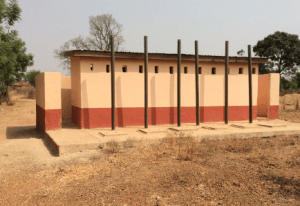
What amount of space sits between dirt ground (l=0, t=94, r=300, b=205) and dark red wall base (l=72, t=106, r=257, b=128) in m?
2.43

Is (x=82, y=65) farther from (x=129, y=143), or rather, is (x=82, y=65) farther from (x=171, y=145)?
(x=171, y=145)

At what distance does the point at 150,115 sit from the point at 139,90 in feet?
4.02

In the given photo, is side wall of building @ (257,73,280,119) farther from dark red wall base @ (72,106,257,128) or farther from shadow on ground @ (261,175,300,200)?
shadow on ground @ (261,175,300,200)

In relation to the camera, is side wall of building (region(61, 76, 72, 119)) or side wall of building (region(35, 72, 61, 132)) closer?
side wall of building (region(35, 72, 61, 132))

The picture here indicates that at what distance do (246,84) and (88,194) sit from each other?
1069cm

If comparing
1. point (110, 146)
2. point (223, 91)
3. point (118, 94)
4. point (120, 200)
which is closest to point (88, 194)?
point (120, 200)

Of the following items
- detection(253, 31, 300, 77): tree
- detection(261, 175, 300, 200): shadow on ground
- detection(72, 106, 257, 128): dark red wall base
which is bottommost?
detection(261, 175, 300, 200): shadow on ground

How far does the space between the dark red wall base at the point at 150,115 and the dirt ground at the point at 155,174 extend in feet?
7.99

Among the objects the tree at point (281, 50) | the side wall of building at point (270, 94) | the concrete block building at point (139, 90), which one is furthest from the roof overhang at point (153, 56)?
the tree at point (281, 50)

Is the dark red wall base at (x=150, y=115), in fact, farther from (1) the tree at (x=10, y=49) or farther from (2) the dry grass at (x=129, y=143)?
(1) the tree at (x=10, y=49)

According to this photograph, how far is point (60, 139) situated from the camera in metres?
8.59

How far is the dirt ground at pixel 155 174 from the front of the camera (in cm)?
482

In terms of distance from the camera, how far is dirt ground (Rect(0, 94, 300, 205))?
4.82m

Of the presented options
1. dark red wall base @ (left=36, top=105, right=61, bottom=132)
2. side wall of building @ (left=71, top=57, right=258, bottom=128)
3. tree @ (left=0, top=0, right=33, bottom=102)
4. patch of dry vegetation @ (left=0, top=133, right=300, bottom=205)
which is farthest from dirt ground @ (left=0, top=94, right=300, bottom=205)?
tree @ (left=0, top=0, right=33, bottom=102)
